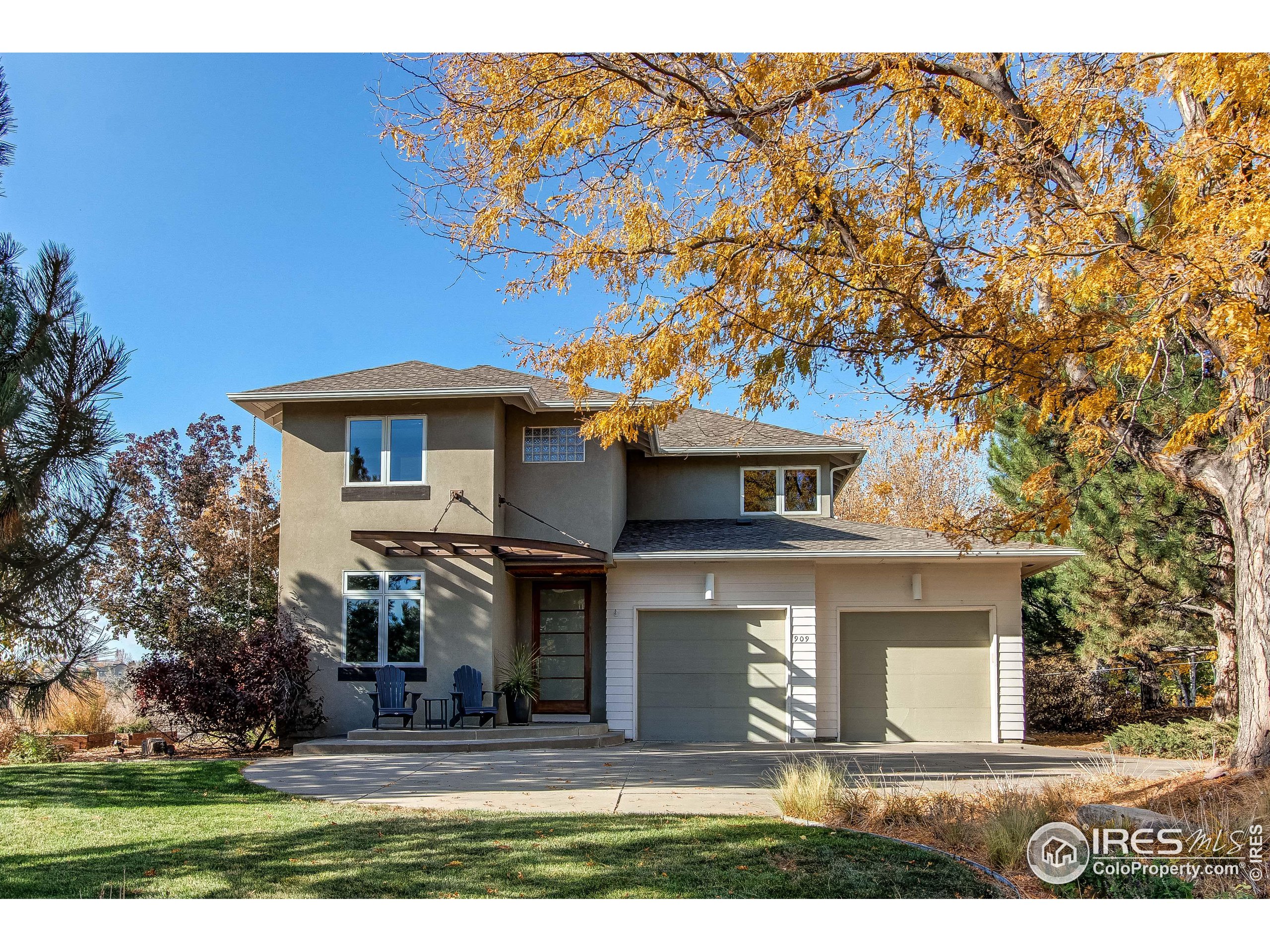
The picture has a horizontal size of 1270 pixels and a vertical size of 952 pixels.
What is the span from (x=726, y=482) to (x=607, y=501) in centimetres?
321

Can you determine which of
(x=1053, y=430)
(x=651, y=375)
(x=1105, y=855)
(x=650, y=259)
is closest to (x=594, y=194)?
(x=650, y=259)

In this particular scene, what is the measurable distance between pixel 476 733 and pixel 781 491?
24.4 feet

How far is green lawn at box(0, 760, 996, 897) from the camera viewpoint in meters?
5.61

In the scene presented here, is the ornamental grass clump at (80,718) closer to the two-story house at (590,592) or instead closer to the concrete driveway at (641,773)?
the two-story house at (590,592)

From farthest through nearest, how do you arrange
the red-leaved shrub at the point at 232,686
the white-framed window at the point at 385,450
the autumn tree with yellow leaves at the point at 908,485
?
the autumn tree with yellow leaves at the point at 908,485 < the white-framed window at the point at 385,450 < the red-leaved shrub at the point at 232,686

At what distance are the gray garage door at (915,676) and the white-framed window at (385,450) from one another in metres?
7.40

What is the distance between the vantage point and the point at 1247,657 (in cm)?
798

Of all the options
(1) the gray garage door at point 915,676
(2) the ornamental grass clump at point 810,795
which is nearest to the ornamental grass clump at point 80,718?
(2) the ornamental grass clump at point 810,795

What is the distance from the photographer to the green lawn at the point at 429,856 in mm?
5613

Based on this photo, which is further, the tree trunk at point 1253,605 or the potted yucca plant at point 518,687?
the potted yucca plant at point 518,687

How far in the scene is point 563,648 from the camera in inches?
627

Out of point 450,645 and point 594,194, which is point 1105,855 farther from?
point 450,645

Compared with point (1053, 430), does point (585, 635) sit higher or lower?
lower

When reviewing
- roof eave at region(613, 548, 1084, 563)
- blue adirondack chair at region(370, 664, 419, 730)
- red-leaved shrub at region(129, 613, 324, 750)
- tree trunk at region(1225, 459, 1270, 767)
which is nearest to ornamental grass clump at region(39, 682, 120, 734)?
red-leaved shrub at region(129, 613, 324, 750)
